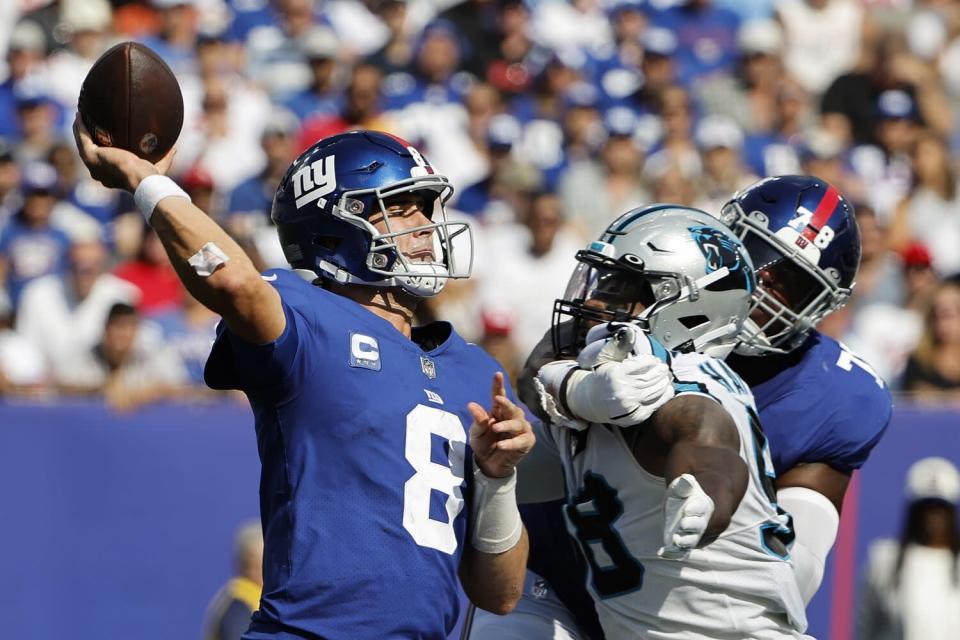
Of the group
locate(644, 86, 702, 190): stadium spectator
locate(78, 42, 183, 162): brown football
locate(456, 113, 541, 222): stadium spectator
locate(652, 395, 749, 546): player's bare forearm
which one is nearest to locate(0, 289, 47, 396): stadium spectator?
locate(456, 113, 541, 222): stadium spectator

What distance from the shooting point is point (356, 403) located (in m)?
3.60

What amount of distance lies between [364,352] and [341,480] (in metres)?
0.31

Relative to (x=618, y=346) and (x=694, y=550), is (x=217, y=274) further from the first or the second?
(x=694, y=550)

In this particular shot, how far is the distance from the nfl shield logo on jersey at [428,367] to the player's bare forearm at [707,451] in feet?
1.95

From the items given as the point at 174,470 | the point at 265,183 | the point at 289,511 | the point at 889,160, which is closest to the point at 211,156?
the point at 265,183

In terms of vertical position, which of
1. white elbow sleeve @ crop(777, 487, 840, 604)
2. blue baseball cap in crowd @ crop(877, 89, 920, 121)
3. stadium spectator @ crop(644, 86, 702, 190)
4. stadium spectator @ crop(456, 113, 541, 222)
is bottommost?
white elbow sleeve @ crop(777, 487, 840, 604)

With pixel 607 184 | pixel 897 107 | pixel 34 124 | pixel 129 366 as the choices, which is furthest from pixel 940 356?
pixel 34 124

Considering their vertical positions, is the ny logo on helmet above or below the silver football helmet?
above

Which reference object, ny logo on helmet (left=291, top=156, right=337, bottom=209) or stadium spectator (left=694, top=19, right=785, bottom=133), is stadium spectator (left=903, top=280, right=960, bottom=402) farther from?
ny logo on helmet (left=291, top=156, right=337, bottom=209)

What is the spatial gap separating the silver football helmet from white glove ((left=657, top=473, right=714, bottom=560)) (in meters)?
0.71

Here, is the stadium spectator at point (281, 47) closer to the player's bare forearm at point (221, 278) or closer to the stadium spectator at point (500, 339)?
the stadium spectator at point (500, 339)

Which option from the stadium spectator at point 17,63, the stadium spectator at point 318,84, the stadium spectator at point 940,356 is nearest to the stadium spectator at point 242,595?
the stadium spectator at point 940,356

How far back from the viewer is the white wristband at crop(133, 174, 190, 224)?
11.0 feet

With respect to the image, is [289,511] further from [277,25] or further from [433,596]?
[277,25]
